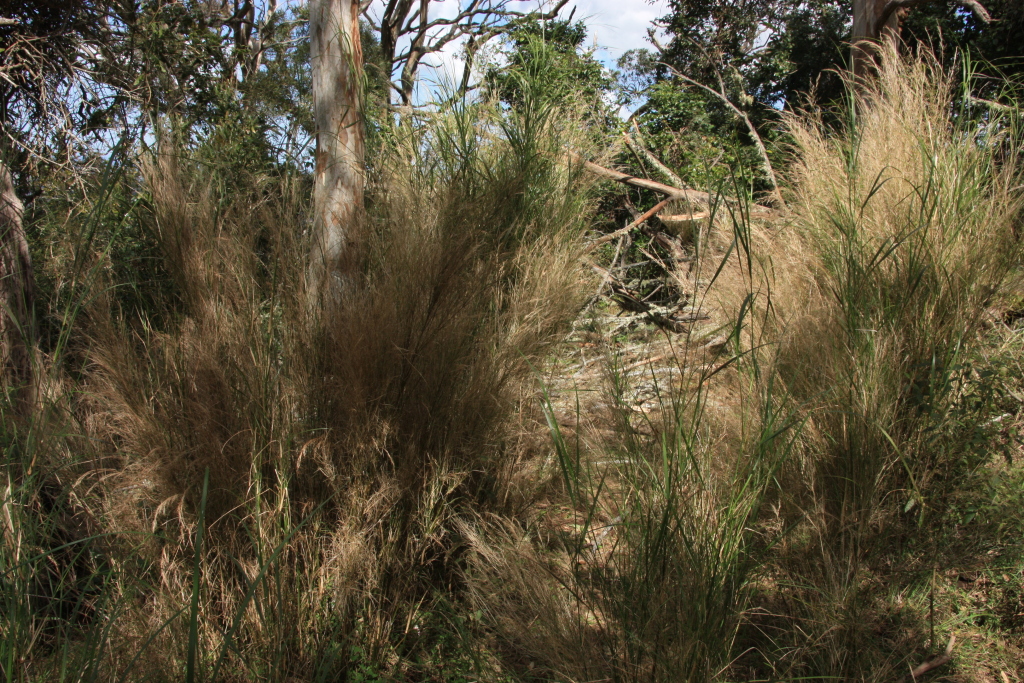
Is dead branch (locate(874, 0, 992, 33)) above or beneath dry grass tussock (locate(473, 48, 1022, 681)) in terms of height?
above

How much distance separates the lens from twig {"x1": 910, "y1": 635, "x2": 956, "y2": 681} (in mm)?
1960

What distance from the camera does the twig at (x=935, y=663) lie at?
1.96 metres

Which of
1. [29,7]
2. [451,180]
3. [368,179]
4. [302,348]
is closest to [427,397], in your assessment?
[302,348]

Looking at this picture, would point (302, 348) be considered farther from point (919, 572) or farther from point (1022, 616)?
point (1022, 616)

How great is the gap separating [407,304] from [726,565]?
4.14ft

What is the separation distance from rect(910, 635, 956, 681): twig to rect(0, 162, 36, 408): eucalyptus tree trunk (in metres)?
3.23

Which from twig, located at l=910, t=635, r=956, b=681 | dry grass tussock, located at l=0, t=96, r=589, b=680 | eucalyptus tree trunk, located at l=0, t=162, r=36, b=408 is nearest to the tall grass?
twig, located at l=910, t=635, r=956, b=681

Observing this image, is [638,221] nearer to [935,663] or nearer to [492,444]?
[492,444]

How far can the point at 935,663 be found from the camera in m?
2.01

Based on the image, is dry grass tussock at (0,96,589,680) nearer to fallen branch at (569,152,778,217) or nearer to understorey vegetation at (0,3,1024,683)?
understorey vegetation at (0,3,1024,683)

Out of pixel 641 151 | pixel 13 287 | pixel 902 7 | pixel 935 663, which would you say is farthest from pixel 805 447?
pixel 902 7

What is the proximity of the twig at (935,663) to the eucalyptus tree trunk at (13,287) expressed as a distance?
3227 mm

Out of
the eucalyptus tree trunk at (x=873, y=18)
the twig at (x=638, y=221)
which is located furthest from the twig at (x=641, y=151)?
the eucalyptus tree trunk at (x=873, y=18)

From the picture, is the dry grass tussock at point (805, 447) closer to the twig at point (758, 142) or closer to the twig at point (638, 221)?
the twig at point (758, 142)
